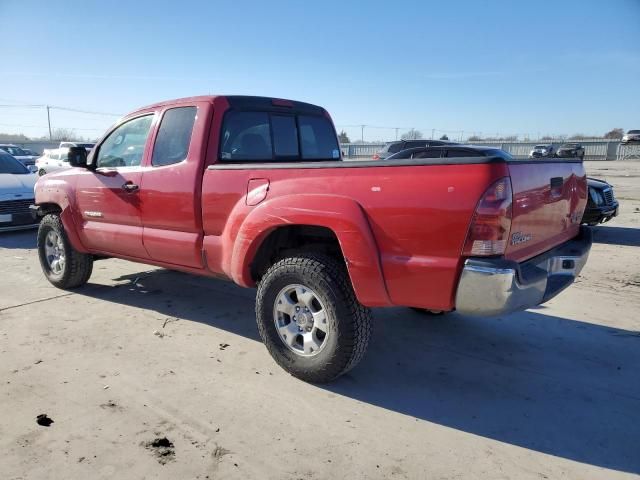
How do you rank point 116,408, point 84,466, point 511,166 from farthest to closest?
point 116,408 → point 511,166 → point 84,466

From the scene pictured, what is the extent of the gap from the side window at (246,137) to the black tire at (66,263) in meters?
2.49

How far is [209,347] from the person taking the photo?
3938 mm

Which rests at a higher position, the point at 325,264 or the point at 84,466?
the point at 325,264

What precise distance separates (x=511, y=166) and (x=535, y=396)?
→ 1617mm

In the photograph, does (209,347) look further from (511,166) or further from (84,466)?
(511,166)

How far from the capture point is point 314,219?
307 centimetres

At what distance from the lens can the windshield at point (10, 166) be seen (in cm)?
982

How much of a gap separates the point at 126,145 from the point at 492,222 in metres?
3.75

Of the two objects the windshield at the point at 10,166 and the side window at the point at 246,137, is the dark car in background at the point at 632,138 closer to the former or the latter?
the windshield at the point at 10,166

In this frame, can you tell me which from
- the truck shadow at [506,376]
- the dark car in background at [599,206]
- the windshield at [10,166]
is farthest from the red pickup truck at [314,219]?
the windshield at [10,166]

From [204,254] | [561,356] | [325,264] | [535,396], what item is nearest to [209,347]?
[204,254]

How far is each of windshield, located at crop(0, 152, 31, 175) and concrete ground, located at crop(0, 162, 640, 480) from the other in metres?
6.01

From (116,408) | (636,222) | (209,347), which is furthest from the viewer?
(636,222)

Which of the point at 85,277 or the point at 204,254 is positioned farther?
the point at 85,277
